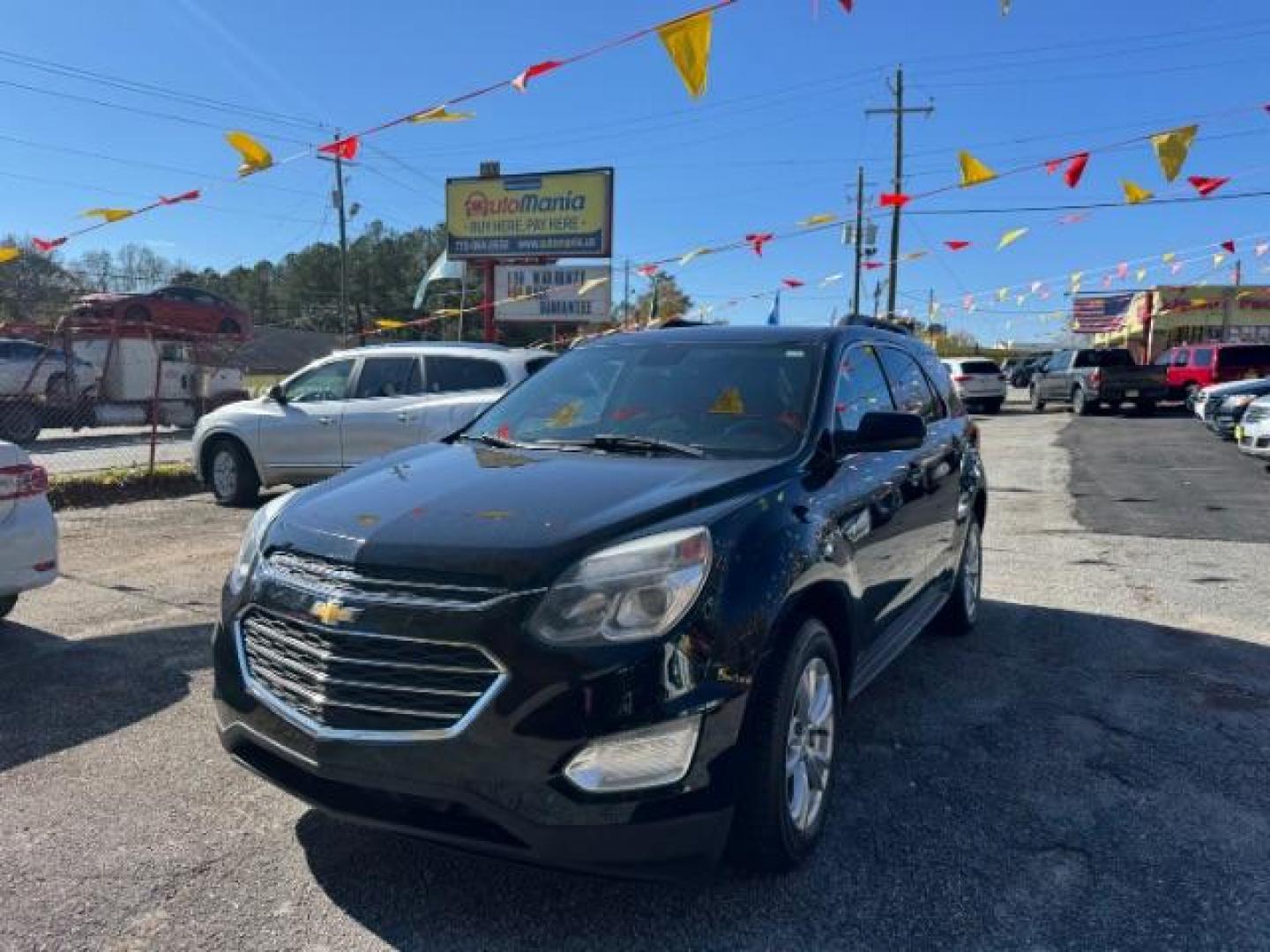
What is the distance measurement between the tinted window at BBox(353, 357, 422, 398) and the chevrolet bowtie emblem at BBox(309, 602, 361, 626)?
7.03 metres

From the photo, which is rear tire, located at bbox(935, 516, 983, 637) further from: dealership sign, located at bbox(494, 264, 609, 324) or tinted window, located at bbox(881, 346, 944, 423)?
dealership sign, located at bbox(494, 264, 609, 324)

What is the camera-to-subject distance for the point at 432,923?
2.70 metres

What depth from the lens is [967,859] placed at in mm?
3066

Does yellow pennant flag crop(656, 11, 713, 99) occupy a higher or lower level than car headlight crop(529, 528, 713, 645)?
higher

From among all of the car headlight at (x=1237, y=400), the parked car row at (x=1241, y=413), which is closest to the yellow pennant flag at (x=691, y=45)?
the parked car row at (x=1241, y=413)

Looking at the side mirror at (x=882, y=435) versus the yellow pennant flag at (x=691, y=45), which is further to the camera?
the yellow pennant flag at (x=691, y=45)

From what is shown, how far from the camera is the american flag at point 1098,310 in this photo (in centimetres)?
5603

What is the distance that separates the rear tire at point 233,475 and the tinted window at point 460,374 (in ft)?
7.53

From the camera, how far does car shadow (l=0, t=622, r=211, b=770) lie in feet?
13.3

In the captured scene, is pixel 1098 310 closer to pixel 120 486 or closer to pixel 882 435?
pixel 120 486

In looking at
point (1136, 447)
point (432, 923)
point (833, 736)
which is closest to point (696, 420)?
point (833, 736)

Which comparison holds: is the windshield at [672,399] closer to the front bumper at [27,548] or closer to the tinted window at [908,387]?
the tinted window at [908,387]

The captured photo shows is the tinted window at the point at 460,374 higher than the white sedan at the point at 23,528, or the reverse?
the tinted window at the point at 460,374

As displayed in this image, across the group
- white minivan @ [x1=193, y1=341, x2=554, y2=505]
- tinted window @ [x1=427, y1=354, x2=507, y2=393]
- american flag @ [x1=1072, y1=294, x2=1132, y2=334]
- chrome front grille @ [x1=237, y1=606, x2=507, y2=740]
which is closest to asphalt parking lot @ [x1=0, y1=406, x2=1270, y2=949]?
chrome front grille @ [x1=237, y1=606, x2=507, y2=740]
